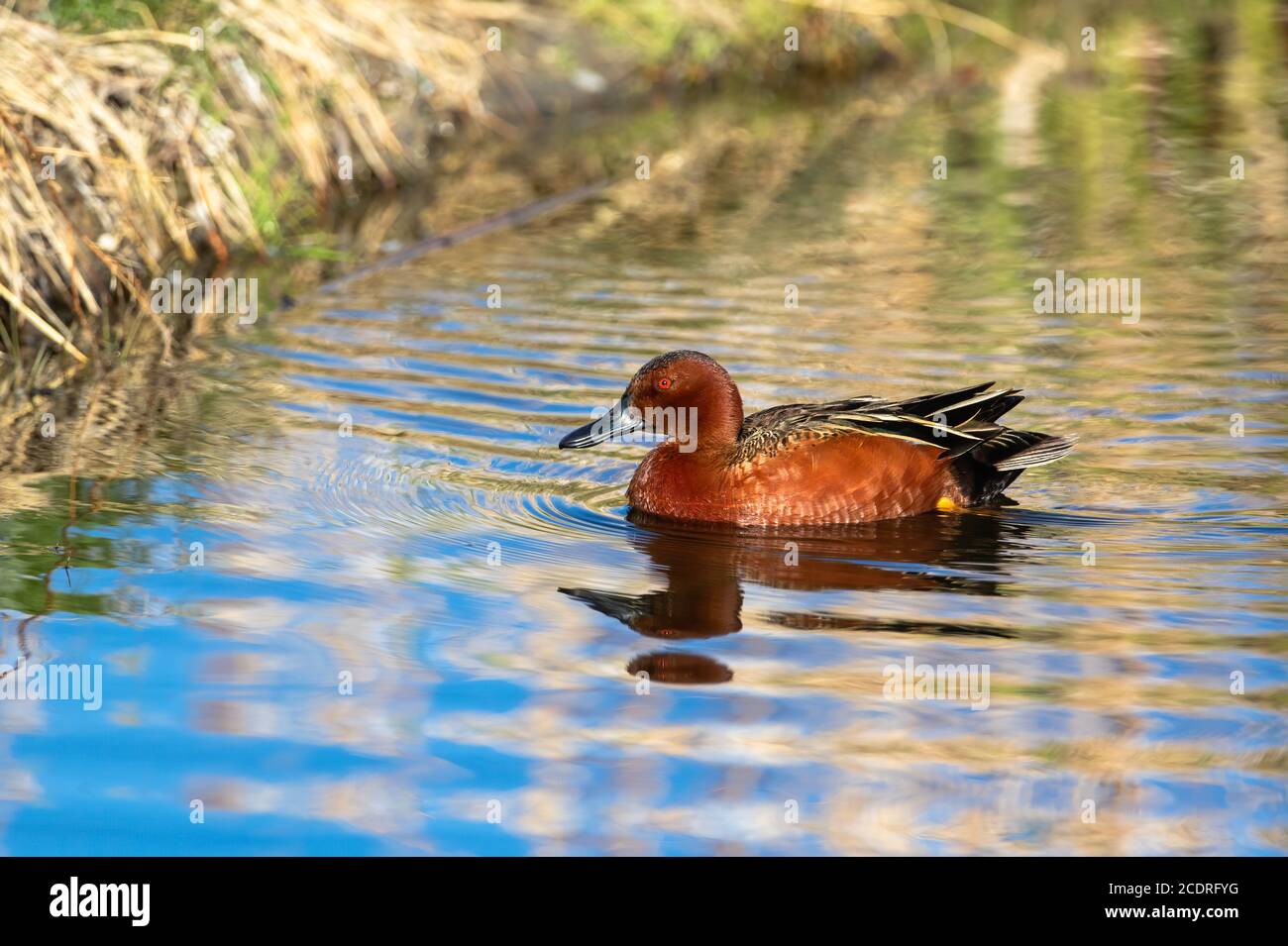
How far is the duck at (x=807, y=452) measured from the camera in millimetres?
7094

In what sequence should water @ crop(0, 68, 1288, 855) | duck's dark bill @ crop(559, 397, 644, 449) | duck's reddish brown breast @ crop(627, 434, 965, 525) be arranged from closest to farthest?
water @ crop(0, 68, 1288, 855) < duck's reddish brown breast @ crop(627, 434, 965, 525) < duck's dark bill @ crop(559, 397, 644, 449)

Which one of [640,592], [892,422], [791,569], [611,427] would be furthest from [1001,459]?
[640,592]

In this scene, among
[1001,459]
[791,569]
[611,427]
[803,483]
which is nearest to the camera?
[791,569]

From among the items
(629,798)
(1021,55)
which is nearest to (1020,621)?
(629,798)

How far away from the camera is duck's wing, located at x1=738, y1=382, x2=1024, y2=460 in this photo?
713 cm

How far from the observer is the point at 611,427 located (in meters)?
7.45

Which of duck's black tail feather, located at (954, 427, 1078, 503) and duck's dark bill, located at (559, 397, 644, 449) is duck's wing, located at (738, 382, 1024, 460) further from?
duck's dark bill, located at (559, 397, 644, 449)

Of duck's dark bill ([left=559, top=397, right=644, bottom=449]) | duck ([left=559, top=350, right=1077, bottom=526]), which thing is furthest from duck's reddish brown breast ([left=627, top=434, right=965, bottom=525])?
duck's dark bill ([left=559, top=397, right=644, bottom=449])

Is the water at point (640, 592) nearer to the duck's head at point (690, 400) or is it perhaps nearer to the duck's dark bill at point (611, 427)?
the duck's dark bill at point (611, 427)

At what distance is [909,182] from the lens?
13.9 m

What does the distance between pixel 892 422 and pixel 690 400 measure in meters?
0.77

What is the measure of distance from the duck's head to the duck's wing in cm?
11

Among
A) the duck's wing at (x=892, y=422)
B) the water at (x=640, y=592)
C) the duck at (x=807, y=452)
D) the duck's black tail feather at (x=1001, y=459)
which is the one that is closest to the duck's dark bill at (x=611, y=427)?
the duck at (x=807, y=452)

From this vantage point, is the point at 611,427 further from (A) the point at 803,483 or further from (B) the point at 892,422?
(B) the point at 892,422
